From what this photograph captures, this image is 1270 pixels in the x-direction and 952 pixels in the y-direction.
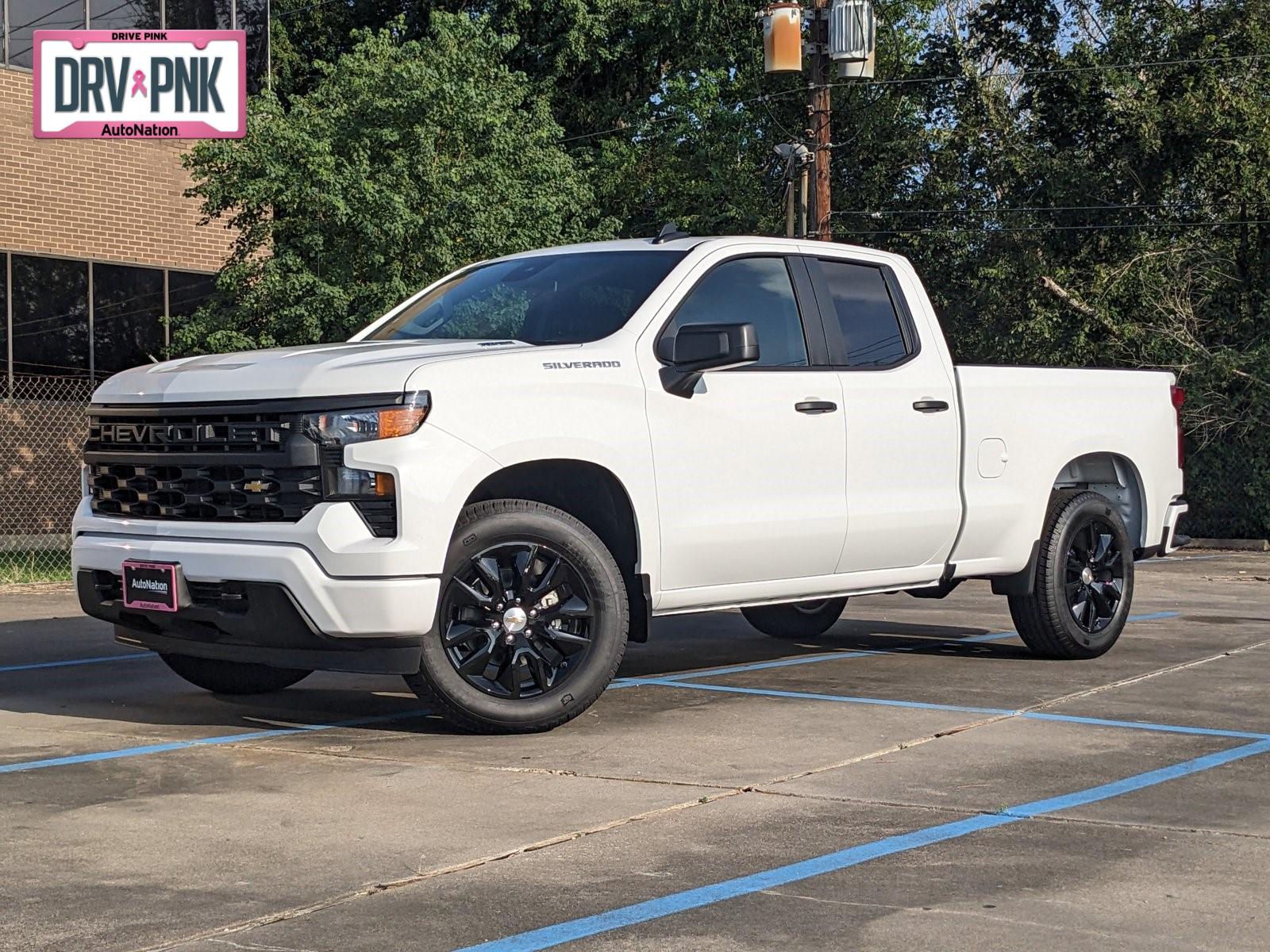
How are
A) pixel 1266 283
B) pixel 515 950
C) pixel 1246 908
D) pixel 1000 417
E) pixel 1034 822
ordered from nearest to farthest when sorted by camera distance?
pixel 515 950 < pixel 1246 908 < pixel 1034 822 < pixel 1000 417 < pixel 1266 283

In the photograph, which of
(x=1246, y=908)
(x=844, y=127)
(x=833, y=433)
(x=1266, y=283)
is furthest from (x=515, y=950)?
(x=844, y=127)

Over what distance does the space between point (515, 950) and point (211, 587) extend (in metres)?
3.28

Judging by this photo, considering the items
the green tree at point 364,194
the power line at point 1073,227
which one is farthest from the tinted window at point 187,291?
the power line at point 1073,227

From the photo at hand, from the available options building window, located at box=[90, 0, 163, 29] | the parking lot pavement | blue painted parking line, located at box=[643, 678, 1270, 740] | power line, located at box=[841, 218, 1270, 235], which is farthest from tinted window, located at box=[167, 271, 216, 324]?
blue painted parking line, located at box=[643, 678, 1270, 740]

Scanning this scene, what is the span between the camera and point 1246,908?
460 cm

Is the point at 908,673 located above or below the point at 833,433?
below

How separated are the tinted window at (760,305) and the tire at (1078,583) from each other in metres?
2.11

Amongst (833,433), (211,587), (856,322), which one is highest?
(856,322)

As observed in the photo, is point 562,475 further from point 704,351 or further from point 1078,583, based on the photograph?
point 1078,583

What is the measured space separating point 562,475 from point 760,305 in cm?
146

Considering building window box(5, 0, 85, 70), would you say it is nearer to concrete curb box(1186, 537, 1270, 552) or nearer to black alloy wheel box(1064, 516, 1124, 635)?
concrete curb box(1186, 537, 1270, 552)

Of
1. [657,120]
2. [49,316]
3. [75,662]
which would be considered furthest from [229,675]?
[657,120]

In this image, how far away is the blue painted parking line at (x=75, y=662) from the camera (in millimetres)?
9672

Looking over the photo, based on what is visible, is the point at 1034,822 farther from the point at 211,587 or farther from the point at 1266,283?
the point at 1266,283
